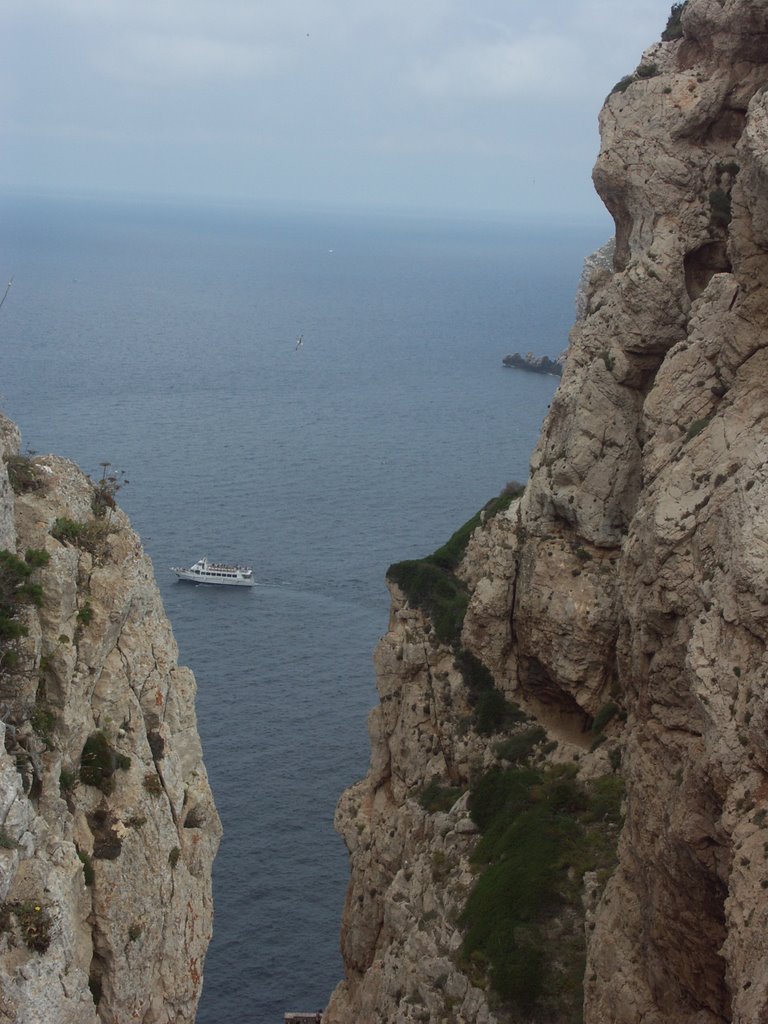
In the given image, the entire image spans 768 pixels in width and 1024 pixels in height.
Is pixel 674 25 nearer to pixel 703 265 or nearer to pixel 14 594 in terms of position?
pixel 703 265

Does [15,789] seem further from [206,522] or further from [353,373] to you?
[353,373]

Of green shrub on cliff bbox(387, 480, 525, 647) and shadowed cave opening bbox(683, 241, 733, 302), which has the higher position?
shadowed cave opening bbox(683, 241, 733, 302)

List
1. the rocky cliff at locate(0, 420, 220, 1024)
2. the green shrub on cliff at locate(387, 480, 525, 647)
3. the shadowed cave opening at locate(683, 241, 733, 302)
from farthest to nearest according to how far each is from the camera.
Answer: the green shrub on cliff at locate(387, 480, 525, 647) < the shadowed cave opening at locate(683, 241, 733, 302) < the rocky cliff at locate(0, 420, 220, 1024)

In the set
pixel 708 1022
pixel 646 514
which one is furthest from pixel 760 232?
pixel 708 1022

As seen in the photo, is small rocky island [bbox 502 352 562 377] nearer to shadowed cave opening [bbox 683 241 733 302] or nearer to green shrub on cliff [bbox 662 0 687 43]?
green shrub on cliff [bbox 662 0 687 43]

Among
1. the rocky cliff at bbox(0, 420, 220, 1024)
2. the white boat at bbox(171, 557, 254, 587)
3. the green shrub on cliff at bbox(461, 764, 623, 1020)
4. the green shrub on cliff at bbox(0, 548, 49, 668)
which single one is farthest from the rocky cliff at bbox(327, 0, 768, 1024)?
the white boat at bbox(171, 557, 254, 587)

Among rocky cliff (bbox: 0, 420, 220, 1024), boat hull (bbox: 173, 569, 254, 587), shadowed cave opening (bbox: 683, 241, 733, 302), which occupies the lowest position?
boat hull (bbox: 173, 569, 254, 587)
